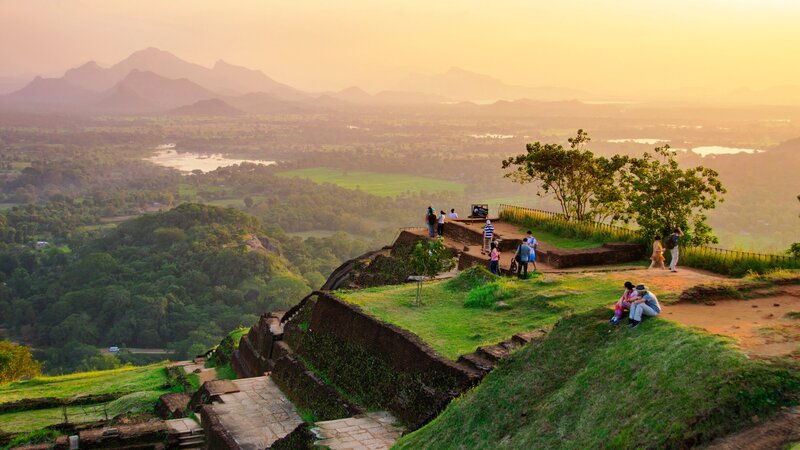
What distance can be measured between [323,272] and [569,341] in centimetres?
6906

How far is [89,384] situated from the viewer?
25.0 meters

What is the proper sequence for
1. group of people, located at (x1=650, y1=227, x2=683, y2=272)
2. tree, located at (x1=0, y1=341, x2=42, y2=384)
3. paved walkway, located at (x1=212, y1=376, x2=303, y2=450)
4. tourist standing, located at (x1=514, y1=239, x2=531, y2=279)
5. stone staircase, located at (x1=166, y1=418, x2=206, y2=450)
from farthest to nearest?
tree, located at (x1=0, y1=341, x2=42, y2=384) → tourist standing, located at (x1=514, y1=239, x2=531, y2=279) → group of people, located at (x1=650, y1=227, x2=683, y2=272) → stone staircase, located at (x1=166, y1=418, x2=206, y2=450) → paved walkway, located at (x1=212, y1=376, x2=303, y2=450)

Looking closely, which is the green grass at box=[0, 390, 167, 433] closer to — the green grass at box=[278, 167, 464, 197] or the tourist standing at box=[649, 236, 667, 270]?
the tourist standing at box=[649, 236, 667, 270]

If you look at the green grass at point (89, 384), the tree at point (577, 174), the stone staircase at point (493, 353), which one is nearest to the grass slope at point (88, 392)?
the green grass at point (89, 384)

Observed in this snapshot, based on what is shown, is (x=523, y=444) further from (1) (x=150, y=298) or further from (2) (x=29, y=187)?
(2) (x=29, y=187)

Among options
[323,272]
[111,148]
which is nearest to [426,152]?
[111,148]

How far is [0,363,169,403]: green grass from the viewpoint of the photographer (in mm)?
23500

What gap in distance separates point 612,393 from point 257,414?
8.68 m

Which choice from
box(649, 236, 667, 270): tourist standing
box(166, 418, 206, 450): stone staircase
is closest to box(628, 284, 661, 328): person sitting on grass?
box(649, 236, 667, 270): tourist standing

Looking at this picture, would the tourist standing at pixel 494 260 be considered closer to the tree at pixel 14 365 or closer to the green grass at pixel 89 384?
the green grass at pixel 89 384

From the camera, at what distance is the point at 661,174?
2052 centimetres

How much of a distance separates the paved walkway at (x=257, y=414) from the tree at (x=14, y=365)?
66.0 ft

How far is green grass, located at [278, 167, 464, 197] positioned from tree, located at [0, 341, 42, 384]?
89078mm

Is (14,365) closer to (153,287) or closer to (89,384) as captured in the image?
(89,384)
